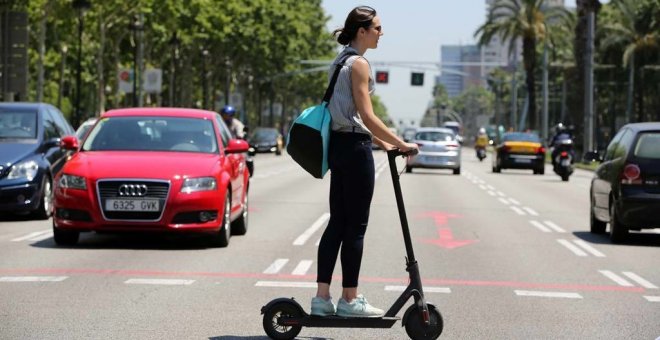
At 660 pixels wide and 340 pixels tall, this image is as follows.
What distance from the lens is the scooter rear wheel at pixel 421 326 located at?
7.82 metres

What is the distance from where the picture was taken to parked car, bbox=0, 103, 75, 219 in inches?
730

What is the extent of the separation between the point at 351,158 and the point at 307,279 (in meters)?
4.14

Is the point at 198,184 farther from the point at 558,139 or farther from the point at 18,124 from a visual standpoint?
the point at 558,139

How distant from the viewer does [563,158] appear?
1617 inches

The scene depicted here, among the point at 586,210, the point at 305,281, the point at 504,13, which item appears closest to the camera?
the point at 305,281

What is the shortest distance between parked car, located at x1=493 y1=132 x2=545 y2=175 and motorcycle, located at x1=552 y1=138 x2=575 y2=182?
17.3 ft

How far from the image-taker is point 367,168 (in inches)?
312

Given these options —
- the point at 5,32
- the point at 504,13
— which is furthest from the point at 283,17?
the point at 5,32

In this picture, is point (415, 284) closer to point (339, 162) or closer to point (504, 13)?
point (339, 162)

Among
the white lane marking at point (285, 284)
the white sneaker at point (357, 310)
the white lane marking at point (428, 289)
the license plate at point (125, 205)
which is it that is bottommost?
the white lane marking at point (428, 289)

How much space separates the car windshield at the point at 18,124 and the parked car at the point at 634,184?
25.3 feet

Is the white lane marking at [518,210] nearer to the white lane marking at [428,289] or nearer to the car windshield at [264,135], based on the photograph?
the white lane marking at [428,289]

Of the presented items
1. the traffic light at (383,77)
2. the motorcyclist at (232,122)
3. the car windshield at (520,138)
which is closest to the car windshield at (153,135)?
the motorcyclist at (232,122)

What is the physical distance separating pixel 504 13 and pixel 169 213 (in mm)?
66399
